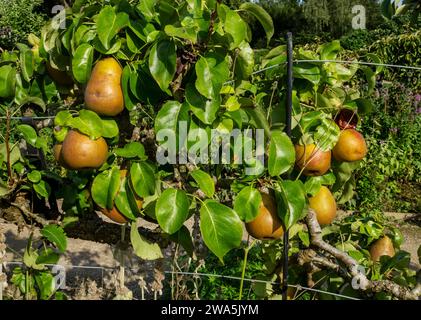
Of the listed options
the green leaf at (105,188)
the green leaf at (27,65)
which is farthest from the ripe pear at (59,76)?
the green leaf at (105,188)

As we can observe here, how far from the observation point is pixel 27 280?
55.3 inches

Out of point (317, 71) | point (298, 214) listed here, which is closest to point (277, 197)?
point (298, 214)

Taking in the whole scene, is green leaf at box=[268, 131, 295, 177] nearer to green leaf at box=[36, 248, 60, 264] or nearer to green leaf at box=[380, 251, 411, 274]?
green leaf at box=[380, 251, 411, 274]

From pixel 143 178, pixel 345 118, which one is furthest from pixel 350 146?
pixel 143 178

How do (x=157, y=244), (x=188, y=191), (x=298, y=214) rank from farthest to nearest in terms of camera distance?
(x=157, y=244), (x=188, y=191), (x=298, y=214)

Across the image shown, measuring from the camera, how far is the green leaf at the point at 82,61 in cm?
118

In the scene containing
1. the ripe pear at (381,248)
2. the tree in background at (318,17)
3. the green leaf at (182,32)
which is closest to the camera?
the green leaf at (182,32)

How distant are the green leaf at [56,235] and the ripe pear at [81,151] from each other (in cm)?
24

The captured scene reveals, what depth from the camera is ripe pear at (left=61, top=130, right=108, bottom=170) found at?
1.17 meters

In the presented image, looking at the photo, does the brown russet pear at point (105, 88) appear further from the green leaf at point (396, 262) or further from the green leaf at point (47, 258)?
the green leaf at point (396, 262)

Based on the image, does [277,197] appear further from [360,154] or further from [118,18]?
[118,18]

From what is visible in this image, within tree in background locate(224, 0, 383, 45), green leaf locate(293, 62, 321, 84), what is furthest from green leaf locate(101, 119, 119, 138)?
tree in background locate(224, 0, 383, 45)

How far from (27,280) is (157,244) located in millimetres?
367

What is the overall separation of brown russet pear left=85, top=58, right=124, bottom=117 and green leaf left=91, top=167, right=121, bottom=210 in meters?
0.15
